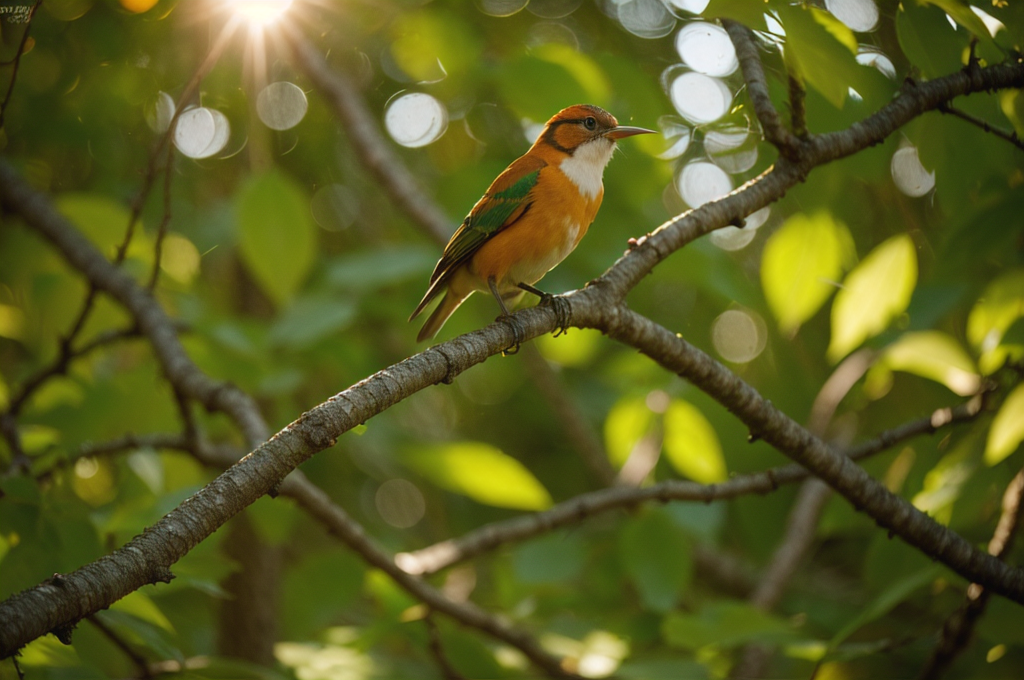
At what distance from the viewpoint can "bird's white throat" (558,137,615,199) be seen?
3357 mm

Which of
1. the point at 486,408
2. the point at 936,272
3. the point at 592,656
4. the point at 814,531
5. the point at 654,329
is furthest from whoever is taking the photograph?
the point at 486,408

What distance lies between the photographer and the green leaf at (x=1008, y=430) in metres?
2.38

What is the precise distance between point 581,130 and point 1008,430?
6.72 feet

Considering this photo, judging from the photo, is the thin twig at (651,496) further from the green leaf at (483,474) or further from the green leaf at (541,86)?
the green leaf at (541,86)

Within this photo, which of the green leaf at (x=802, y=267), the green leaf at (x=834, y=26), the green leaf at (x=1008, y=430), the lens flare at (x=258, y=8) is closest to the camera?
the green leaf at (x=834, y=26)

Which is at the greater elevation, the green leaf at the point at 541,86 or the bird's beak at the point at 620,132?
the green leaf at the point at 541,86

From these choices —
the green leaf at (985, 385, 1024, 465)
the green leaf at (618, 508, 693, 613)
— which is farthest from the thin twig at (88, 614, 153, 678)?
the green leaf at (985, 385, 1024, 465)

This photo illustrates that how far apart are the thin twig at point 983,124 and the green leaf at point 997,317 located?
2.09 feet

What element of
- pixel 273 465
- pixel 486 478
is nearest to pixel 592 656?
pixel 486 478

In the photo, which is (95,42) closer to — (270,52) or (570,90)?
(270,52)

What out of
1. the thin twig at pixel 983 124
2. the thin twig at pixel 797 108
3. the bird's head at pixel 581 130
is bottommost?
the thin twig at pixel 983 124

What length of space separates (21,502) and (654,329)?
1.83 m

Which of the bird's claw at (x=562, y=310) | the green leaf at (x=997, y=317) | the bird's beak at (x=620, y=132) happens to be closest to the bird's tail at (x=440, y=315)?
the bird's beak at (x=620, y=132)

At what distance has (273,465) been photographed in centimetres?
159
